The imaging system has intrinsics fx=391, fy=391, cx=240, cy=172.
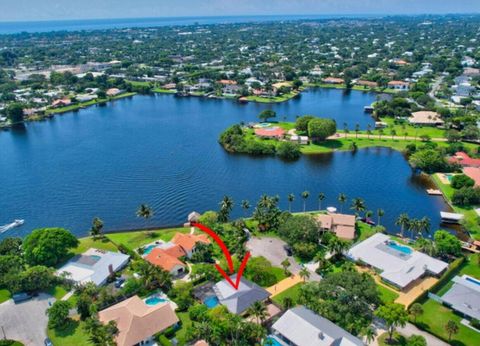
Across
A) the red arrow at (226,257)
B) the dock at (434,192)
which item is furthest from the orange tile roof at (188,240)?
the dock at (434,192)

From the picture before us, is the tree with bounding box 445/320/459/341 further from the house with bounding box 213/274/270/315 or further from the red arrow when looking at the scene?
the red arrow

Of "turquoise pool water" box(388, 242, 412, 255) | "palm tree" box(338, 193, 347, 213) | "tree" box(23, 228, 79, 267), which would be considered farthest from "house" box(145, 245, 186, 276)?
"turquoise pool water" box(388, 242, 412, 255)

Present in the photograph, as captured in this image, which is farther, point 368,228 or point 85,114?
point 85,114

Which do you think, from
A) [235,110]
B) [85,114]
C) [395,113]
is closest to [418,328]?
[395,113]

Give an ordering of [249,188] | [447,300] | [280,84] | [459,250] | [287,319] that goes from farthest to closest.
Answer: [280,84]
[249,188]
[459,250]
[447,300]
[287,319]

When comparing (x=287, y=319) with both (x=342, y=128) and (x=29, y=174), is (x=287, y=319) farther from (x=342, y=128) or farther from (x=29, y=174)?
(x=342, y=128)

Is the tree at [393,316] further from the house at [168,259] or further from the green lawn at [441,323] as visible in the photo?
the house at [168,259]
